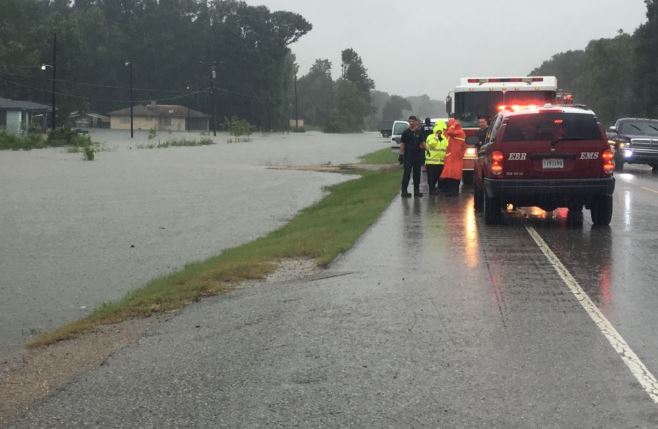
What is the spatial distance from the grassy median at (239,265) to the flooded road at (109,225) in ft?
2.01

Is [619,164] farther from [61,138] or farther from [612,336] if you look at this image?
[61,138]

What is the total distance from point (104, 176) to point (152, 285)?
2515cm

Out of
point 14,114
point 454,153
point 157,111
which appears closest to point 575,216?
point 454,153

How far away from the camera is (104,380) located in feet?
19.9

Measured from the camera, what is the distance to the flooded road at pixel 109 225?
11578 millimetres

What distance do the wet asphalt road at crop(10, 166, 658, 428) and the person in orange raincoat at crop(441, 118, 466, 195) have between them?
8.45m

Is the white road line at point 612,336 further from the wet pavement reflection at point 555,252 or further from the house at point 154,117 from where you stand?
the house at point 154,117

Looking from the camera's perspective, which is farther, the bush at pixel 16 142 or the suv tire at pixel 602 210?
the bush at pixel 16 142

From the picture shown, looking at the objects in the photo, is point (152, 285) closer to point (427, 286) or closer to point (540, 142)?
point (427, 286)

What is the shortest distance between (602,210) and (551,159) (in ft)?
4.42

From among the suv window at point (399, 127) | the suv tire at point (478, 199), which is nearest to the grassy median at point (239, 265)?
the suv tire at point (478, 199)

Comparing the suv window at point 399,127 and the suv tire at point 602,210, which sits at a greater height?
the suv window at point 399,127

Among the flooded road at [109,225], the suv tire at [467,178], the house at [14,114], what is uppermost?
the house at [14,114]

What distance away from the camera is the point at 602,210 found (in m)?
13.8
